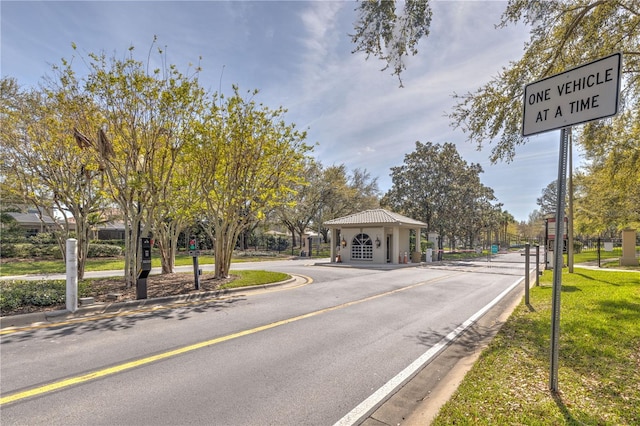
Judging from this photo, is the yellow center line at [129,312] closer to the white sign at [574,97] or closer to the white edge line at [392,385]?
the white edge line at [392,385]

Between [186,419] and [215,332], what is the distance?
287 centimetres

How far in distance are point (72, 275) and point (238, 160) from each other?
20.4 feet

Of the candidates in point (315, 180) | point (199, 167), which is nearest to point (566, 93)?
point (199, 167)

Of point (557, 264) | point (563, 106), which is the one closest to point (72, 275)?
point (557, 264)

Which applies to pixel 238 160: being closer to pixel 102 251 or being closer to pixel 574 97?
pixel 574 97

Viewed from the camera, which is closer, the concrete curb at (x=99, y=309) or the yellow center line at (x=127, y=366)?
the yellow center line at (x=127, y=366)

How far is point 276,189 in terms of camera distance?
42.6 ft

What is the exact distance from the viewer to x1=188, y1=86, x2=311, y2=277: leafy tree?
36.7 ft

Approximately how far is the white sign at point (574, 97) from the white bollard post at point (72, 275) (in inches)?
326

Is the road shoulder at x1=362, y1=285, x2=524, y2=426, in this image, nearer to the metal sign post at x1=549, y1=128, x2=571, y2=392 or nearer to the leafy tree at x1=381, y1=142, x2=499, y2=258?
the metal sign post at x1=549, y1=128, x2=571, y2=392

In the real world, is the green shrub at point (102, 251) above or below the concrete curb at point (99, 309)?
below

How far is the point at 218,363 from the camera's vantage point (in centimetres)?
458

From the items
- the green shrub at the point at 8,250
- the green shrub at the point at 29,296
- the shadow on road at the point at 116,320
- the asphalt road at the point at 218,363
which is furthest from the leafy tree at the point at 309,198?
the asphalt road at the point at 218,363

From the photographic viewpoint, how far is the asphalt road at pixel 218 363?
11.1 feet
